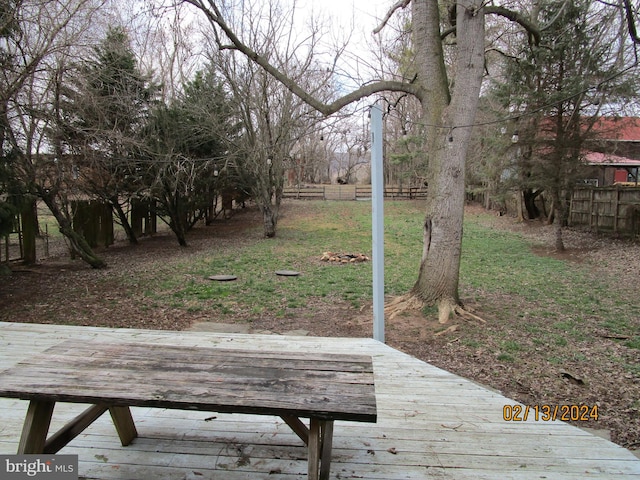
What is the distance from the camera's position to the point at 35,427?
1.87 metres

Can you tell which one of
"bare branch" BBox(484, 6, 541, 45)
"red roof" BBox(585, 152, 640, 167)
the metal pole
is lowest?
the metal pole

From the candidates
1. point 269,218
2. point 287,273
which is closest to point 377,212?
point 287,273

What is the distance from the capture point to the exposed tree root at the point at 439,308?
550 cm

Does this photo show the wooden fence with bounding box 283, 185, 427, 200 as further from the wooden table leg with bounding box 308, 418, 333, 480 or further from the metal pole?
the wooden table leg with bounding box 308, 418, 333, 480

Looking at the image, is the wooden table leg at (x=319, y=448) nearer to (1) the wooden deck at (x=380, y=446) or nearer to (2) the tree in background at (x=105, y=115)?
(1) the wooden deck at (x=380, y=446)

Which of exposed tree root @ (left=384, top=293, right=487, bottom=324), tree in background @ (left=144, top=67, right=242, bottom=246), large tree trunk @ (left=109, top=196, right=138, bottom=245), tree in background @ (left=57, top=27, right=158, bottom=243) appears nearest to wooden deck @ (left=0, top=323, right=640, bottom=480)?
exposed tree root @ (left=384, top=293, right=487, bottom=324)

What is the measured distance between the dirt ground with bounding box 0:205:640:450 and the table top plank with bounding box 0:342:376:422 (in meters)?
2.24

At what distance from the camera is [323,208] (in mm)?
22828

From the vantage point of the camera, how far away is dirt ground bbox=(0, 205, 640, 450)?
3592 millimetres

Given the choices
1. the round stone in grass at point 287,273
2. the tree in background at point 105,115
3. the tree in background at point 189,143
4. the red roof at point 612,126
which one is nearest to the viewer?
the tree in background at point 105,115

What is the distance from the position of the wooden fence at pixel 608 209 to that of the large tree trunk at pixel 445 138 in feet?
29.7

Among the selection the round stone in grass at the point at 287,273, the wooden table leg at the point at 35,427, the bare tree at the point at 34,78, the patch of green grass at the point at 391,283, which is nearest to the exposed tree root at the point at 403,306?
the patch of green grass at the point at 391,283

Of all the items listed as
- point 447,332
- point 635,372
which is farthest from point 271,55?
point 635,372

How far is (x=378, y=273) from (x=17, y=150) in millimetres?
5907
